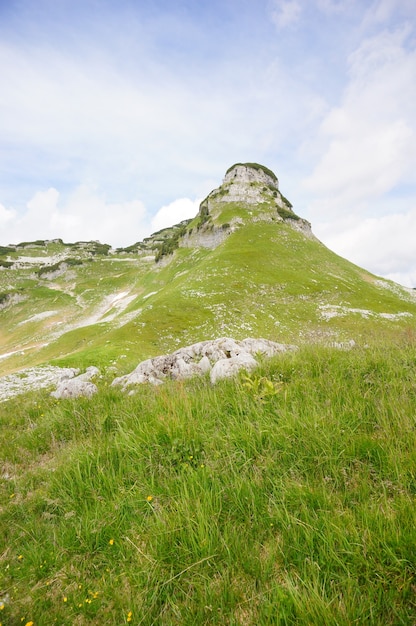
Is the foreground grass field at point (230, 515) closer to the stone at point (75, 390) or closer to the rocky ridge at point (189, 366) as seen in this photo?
the rocky ridge at point (189, 366)

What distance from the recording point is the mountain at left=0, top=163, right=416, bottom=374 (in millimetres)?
39159

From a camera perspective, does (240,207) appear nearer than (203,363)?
No

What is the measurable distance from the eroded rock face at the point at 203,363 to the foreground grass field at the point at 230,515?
2132 millimetres

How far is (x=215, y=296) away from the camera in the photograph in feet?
172

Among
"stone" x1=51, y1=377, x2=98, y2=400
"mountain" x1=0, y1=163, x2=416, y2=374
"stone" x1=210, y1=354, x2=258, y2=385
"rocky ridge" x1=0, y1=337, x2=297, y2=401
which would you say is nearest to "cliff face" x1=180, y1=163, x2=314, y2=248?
"mountain" x1=0, y1=163, x2=416, y2=374

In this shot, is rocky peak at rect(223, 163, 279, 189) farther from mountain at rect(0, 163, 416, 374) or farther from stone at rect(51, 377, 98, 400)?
stone at rect(51, 377, 98, 400)

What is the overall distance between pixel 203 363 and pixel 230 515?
7287 mm

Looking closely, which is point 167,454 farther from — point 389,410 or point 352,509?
point 389,410

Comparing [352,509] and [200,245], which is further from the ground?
[200,245]

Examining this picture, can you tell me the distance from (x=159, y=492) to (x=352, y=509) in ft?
7.79

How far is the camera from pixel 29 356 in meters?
46.5

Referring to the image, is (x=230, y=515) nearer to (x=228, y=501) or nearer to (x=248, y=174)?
(x=228, y=501)

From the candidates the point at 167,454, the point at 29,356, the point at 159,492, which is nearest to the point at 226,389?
the point at 167,454

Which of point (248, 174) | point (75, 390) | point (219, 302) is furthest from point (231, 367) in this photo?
point (248, 174)
